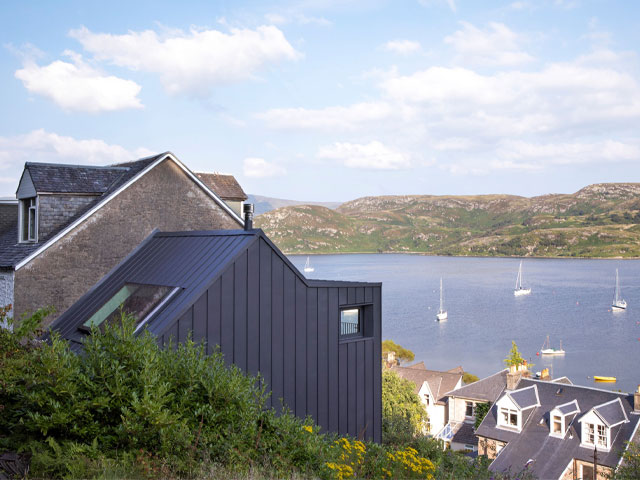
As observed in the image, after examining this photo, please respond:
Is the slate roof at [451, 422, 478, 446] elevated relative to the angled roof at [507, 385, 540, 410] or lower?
lower

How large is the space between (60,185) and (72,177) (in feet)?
1.64

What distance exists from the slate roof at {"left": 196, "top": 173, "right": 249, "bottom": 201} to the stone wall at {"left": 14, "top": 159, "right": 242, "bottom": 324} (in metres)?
4.98

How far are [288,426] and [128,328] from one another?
2191 millimetres

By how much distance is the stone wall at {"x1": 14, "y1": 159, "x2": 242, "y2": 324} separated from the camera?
41.0 ft

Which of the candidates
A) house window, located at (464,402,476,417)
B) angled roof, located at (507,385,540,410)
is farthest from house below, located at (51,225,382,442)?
house window, located at (464,402,476,417)

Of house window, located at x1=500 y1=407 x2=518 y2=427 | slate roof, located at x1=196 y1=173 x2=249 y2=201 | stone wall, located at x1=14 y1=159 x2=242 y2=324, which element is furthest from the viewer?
house window, located at x1=500 y1=407 x2=518 y2=427

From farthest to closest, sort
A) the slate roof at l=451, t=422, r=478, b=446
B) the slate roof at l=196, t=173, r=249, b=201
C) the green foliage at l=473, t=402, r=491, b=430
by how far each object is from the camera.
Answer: the green foliage at l=473, t=402, r=491, b=430 → the slate roof at l=451, t=422, r=478, b=446 → the slate roof at l=196, t=173, r=249, b=201

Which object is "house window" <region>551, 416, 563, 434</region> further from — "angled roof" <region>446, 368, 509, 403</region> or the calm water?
the calm water

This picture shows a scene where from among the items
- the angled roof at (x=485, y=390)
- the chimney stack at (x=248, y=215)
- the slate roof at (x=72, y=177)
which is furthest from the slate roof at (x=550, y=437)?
the slate roof at (x=72, y=177)

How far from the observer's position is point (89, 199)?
14172mm

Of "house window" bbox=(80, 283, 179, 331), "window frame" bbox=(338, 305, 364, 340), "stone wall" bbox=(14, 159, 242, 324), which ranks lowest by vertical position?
"window frame" bbox=(338, 305, 364, 340)

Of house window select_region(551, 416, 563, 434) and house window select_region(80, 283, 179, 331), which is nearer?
house window select_region(80, 283, 179, 331)

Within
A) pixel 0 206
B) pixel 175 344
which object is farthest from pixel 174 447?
pixel 0 206

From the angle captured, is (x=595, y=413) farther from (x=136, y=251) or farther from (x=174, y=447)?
(x=174, y=447)
